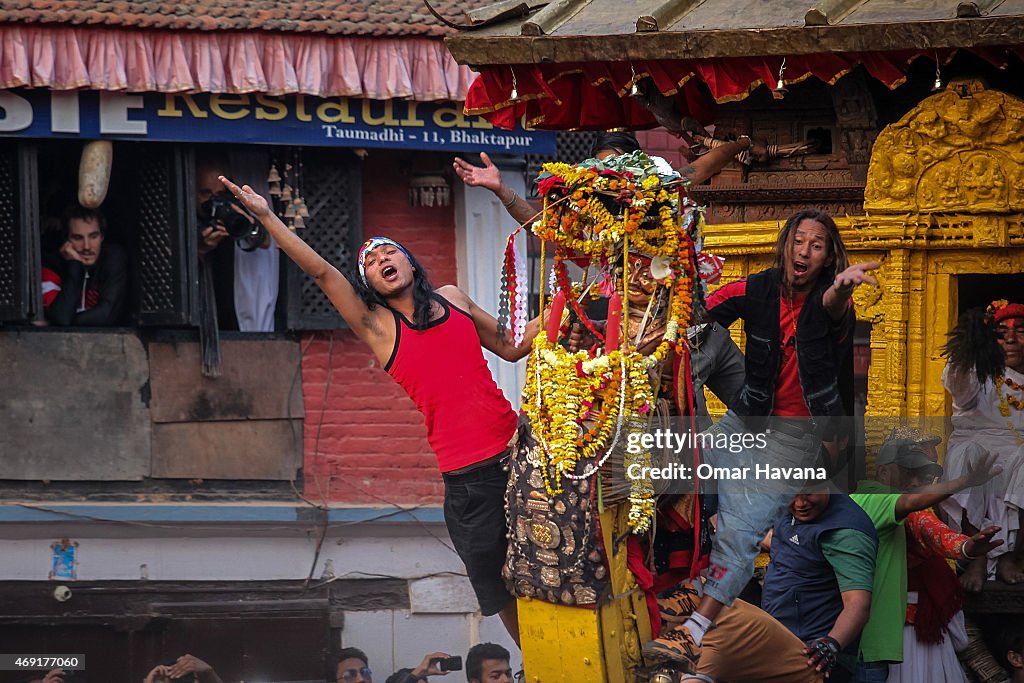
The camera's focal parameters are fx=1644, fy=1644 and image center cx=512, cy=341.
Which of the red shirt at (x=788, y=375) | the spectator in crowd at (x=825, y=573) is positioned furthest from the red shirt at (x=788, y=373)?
the spectator in crowd at (x=825, y=573)

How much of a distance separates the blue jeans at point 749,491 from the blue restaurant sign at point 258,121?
440 cm

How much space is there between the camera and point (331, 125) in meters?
9.85

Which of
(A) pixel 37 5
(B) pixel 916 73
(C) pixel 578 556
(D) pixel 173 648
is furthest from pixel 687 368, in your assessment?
(A) pixel 37 5

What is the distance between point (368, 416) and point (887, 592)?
4903 millimetres

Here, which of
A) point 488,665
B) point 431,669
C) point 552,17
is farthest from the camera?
point 431,669

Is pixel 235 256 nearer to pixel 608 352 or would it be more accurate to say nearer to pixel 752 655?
pixel 608 352

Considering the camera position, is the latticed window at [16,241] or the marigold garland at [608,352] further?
the latticed window at [16,241]

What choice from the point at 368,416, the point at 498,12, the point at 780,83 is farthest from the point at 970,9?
the point at 368,416

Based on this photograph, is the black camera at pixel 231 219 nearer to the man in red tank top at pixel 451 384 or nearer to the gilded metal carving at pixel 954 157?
the man in red tank top at pixel 451 384

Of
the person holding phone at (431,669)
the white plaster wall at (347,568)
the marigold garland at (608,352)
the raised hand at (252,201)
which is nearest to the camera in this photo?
the marigold garland at (608,352)

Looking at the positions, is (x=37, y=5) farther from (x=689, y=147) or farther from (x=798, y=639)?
(x=798, y=639)

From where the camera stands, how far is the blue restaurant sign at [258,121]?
9.48m

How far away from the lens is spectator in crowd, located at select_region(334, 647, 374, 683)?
8320 millimetres

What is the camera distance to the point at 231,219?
987 centimetres
